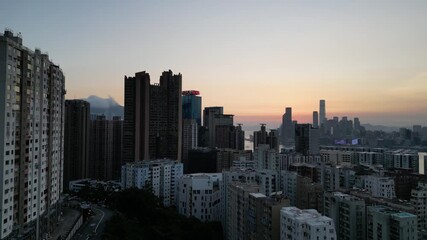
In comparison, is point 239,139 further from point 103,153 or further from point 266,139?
point 103,153

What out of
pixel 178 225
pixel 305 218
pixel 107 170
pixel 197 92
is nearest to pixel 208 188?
pixel 178 225

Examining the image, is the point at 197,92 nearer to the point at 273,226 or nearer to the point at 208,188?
the point at 208,188

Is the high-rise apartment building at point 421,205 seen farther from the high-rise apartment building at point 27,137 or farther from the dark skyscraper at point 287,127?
the dark skyscraper at point 287,127

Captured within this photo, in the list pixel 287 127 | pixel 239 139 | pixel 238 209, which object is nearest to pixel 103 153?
pixel 239 139

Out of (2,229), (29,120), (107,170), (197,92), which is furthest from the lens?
(197,92)

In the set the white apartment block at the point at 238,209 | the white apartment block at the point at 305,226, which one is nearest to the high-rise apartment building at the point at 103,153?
the white apartment block at the point at 238,209

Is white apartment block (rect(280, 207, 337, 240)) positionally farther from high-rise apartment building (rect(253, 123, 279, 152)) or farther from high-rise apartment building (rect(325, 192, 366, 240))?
high-rise apartment building (rect(253, 123, 279, 152))
